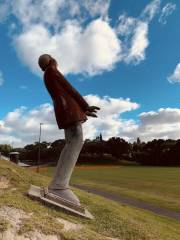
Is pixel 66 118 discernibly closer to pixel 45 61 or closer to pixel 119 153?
pixel 45 61

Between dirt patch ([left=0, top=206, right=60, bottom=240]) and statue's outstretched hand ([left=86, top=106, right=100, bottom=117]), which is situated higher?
statue's outstretched hand ([left=86, top=106, right=100, bottom=117])

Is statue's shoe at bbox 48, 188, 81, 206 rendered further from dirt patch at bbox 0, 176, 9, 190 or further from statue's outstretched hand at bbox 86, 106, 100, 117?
dirt patch at bbox 0, 176, 9, 190

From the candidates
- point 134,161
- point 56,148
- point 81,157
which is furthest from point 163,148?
point 56,148

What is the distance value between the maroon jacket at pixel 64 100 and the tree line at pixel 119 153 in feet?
279

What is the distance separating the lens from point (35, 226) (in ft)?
20.7

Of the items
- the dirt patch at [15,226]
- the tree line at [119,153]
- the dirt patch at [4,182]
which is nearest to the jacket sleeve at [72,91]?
the dirt patch at [15,226]

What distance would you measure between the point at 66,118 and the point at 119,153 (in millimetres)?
99286

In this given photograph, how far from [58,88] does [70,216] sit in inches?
133

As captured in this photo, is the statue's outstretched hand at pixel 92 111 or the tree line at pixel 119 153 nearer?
the statue's outstretched hand at pixel 92 111

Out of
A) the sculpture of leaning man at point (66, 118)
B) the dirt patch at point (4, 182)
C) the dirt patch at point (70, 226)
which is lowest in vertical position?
the dirt patch at point (70, 226)

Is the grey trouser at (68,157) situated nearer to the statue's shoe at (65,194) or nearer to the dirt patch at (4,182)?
the statue's shoe at (65,194)

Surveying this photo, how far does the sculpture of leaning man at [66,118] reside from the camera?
29.6 ft

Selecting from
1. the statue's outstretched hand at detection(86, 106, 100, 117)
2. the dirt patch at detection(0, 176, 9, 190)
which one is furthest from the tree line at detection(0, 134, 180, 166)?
the statue's outstretched hand at detection(86, 106, 100, 117)

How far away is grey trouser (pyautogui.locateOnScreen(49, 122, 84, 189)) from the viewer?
9.03m
